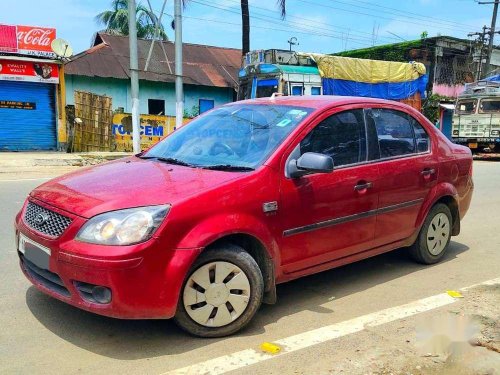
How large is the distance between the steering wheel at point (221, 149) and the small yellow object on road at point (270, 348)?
1436mm

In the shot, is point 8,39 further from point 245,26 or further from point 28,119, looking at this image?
point 245,26

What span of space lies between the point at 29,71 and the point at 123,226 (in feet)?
53.3

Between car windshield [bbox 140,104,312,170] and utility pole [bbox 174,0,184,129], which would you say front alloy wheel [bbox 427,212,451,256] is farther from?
utility pole [bbox 174,0,184,129]

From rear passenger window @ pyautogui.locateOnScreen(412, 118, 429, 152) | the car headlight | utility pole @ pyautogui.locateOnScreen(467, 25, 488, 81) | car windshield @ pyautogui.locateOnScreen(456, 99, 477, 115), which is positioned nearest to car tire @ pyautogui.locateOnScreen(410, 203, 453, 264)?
rear passenger window @ pyautogui.locateOnScreen(412, 118, 429, 152)

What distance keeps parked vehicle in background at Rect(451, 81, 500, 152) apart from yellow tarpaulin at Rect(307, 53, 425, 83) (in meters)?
2.67

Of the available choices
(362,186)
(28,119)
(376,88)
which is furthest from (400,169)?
(28,119)

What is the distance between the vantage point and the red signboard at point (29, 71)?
1675 centimetres

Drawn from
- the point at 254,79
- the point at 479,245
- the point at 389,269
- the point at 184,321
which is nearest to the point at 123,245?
the point at 184,321

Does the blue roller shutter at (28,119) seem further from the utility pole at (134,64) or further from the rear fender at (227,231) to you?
the rear fender at (227,231)

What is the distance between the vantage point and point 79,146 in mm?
17828

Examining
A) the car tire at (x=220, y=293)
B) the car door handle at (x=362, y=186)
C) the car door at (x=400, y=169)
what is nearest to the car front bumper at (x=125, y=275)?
the car tire at (x=220, y=293)

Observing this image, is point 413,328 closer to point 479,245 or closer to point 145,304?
point 145,304

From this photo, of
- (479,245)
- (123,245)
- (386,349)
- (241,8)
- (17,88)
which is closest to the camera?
(123,245)

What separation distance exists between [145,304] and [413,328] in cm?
190
